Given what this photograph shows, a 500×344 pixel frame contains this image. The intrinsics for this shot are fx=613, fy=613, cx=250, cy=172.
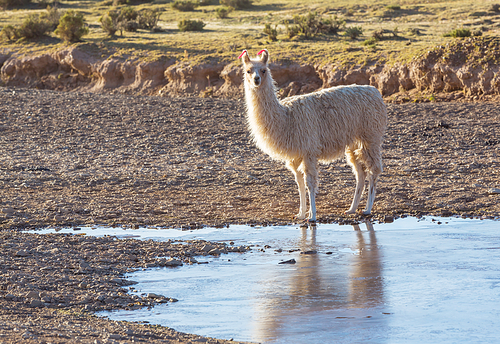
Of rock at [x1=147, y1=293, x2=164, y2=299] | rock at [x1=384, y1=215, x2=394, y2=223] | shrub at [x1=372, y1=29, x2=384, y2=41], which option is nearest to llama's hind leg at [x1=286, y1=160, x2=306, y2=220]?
rock at [x1=384, y1=215, x2=394, y2=223]

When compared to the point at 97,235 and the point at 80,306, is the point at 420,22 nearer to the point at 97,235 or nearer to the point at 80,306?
the point at 97,235

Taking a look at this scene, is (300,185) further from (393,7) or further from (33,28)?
(393,7)

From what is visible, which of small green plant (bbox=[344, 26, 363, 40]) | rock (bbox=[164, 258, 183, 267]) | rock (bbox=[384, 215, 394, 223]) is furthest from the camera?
small green plant (bbox=[344, 26, 363, 40])

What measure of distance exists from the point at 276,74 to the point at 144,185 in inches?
474

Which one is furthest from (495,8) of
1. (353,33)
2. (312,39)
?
(312,39)

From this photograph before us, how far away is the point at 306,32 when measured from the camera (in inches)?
1022

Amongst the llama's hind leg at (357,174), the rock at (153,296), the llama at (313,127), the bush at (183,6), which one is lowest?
the rock at (153,296)

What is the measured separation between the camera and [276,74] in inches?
834

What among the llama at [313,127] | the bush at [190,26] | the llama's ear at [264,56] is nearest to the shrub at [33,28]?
the bush at [190,26]

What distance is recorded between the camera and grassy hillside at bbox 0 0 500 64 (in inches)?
856

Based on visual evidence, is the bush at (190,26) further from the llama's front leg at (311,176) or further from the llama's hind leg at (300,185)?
the llama's front leg at (311,176)

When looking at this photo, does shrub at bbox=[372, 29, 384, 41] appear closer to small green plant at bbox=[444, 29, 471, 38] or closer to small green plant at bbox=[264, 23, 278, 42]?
small green plant at bbox=[444, 29, 471, 38]

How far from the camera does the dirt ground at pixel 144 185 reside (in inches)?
195

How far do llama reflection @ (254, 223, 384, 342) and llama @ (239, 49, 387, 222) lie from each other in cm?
182
